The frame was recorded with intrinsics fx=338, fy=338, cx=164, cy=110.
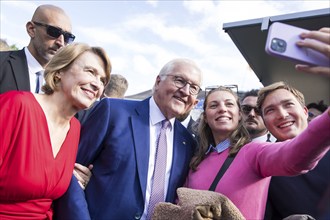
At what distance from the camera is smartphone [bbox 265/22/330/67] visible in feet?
2.91

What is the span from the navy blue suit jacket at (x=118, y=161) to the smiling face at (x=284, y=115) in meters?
0.67

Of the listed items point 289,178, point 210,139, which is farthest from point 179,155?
point 289,178

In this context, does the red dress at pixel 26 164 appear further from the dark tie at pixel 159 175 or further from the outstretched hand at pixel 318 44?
the outstretched hand at pixel 318 44

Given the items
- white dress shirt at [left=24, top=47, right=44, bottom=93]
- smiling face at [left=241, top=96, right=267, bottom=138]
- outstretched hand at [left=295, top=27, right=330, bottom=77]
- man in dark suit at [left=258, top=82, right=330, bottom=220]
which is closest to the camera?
outstretched hand at [left=295, top=27, right=330, bottom=77]

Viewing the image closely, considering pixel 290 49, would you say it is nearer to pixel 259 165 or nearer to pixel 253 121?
pixel 259 165

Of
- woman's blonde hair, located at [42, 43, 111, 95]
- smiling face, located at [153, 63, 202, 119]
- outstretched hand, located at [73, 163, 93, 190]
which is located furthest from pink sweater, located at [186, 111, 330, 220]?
woman's blonde hair, located at [42, 43, 111, 95]

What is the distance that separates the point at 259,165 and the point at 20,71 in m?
2.03

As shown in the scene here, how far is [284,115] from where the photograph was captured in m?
2.18

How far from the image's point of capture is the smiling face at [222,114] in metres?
2.52

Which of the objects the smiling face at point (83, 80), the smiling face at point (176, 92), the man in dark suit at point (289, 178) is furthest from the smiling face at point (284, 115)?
the smiling face at point (83, 80)

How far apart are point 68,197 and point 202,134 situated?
114 cm

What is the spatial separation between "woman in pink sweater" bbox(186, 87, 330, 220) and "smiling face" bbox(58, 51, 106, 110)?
2.86ft

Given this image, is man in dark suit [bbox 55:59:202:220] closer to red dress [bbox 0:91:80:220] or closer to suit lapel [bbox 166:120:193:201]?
suit lapel [bbox 166:120:193:201]

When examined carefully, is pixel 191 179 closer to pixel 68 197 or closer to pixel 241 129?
pixel 241 129
